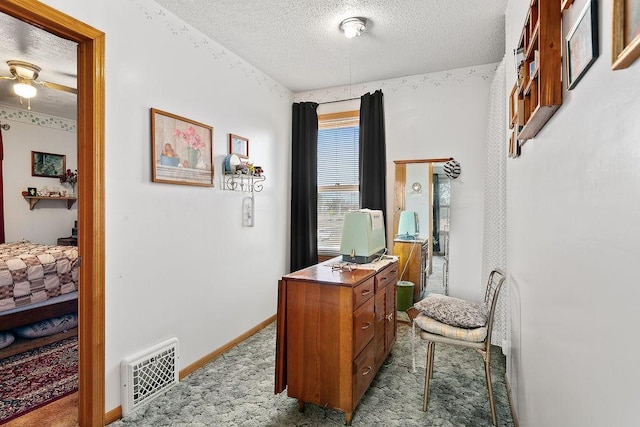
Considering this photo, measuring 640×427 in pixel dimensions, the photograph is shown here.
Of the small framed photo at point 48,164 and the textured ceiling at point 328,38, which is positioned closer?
the textured ceiling at point 328,38

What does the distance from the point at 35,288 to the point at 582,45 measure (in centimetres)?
411

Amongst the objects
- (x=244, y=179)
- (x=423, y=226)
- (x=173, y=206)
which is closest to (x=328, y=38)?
(x=244, y=179)

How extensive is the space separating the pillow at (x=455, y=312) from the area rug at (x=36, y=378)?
2.47 m

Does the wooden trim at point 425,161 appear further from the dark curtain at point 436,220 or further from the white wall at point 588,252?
the white wall at point 588,252

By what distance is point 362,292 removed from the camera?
2.00m

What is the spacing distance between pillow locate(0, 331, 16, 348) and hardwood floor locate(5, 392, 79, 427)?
1241 millimetres

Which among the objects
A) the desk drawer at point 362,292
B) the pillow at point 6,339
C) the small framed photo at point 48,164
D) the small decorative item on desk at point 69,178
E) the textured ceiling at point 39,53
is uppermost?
the textured ceiling at point 39,53

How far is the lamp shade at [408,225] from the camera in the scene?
11.3ft

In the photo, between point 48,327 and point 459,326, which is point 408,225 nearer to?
point 459,326

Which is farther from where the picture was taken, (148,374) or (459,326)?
(148,374)

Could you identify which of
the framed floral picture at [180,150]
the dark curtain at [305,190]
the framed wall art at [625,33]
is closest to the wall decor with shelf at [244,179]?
the framed floral picture at [180,150]

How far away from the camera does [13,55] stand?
9.67 ft

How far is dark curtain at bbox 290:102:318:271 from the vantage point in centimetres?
388

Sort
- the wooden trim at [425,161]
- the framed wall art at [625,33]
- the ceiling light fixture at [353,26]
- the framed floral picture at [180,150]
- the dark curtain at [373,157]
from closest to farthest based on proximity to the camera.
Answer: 1. the framed wall art at [625,33]
2. the framed floral picture at [180,150]
3. the ceiling light fixture at [353,26]
4. the wooden trim at [425,161]
5. the dark curtain at [373,157]
